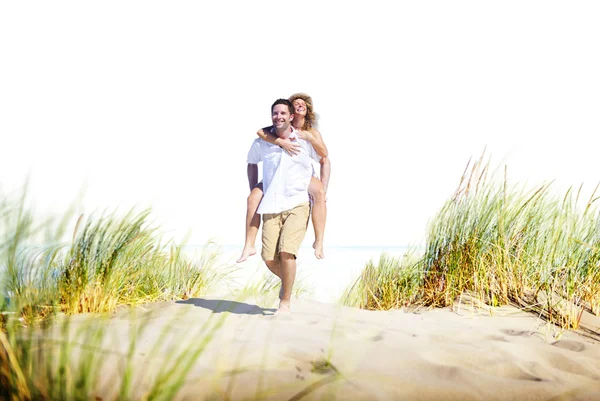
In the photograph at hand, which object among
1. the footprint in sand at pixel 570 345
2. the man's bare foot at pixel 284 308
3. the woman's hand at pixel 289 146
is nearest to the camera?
the footprint in sand at pixel 570 345

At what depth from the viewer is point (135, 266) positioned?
479 centimetres

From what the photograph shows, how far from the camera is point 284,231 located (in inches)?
177

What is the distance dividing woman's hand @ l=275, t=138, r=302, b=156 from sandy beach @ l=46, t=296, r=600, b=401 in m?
1.34

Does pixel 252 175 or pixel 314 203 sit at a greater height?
pixel 252 175

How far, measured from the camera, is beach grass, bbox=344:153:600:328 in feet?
15.1

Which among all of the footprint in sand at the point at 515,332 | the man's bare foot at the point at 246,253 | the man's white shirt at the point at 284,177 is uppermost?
the man's white shirt at the point at 284,177

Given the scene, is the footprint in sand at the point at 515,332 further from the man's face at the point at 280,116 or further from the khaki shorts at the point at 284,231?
the man's face at the point at 280,116

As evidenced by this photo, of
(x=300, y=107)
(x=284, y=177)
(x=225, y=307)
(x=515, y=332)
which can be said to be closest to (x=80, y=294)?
(x=225, y=307)

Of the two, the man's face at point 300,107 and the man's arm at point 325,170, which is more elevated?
the man's face at point 300,107

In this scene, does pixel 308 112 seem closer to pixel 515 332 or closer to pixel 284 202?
pixel 284 202

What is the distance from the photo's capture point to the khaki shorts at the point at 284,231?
4.47 meters

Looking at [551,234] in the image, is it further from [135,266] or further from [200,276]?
[135,266]

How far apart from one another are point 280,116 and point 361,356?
7.32 ft

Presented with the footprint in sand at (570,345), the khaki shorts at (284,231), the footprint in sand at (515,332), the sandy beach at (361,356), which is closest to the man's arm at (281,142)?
the khaki shorts at (284,231)
